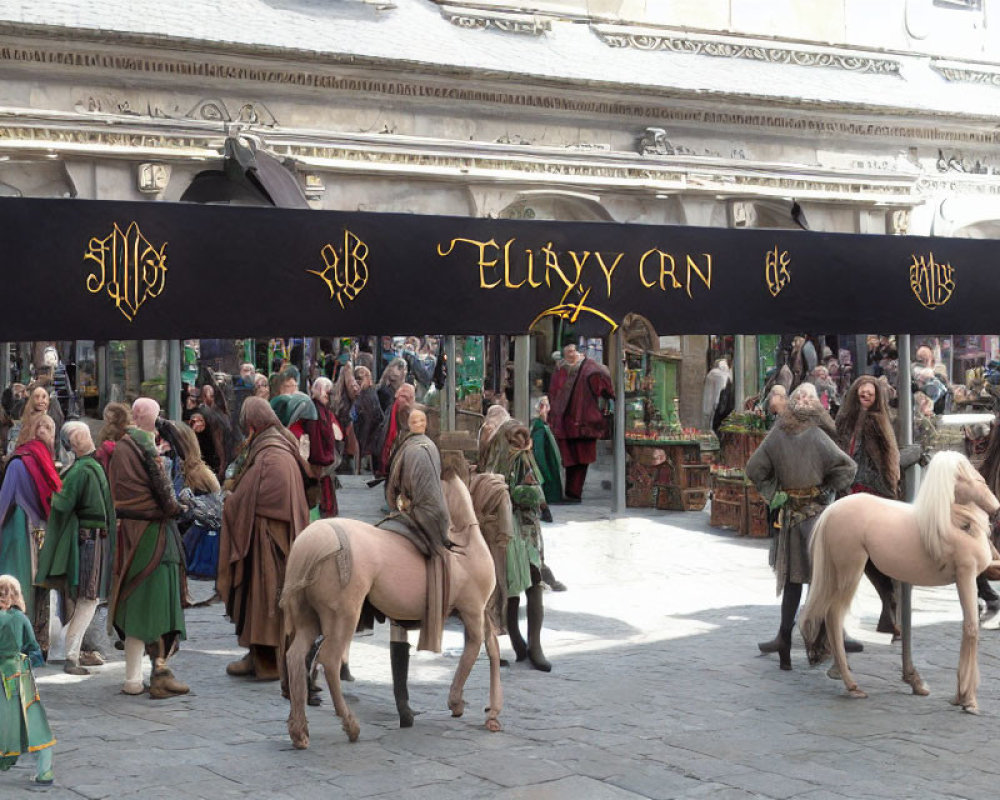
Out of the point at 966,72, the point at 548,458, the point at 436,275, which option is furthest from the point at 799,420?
the point at 966,72

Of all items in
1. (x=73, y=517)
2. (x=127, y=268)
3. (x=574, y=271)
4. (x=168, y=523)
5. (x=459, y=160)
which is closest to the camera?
(x=127, y=268)

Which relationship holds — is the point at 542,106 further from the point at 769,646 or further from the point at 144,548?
the point at 144,548

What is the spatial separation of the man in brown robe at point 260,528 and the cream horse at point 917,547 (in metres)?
3.40

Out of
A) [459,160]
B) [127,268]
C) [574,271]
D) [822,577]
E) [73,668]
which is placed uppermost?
[459,160]

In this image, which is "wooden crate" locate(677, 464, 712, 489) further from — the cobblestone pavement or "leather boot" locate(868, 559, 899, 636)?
"leather boot" locate(868, 559, 899, 636)

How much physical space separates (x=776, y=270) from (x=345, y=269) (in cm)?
356

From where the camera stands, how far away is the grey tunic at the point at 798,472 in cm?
1058

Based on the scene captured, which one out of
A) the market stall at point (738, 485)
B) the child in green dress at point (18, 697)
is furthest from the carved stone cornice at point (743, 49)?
the child in green dress at point (18, 697)

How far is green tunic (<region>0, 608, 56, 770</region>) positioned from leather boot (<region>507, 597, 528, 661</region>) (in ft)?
12.2

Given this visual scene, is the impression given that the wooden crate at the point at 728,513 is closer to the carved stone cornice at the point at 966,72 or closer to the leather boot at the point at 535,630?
the leather boot at the point at 535,630

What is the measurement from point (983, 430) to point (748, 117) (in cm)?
889

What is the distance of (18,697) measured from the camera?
7.64 m

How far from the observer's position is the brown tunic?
982 cm

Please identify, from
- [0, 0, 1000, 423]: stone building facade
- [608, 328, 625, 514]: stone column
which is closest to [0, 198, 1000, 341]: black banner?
[608, 328, 625, 514]: stone column
